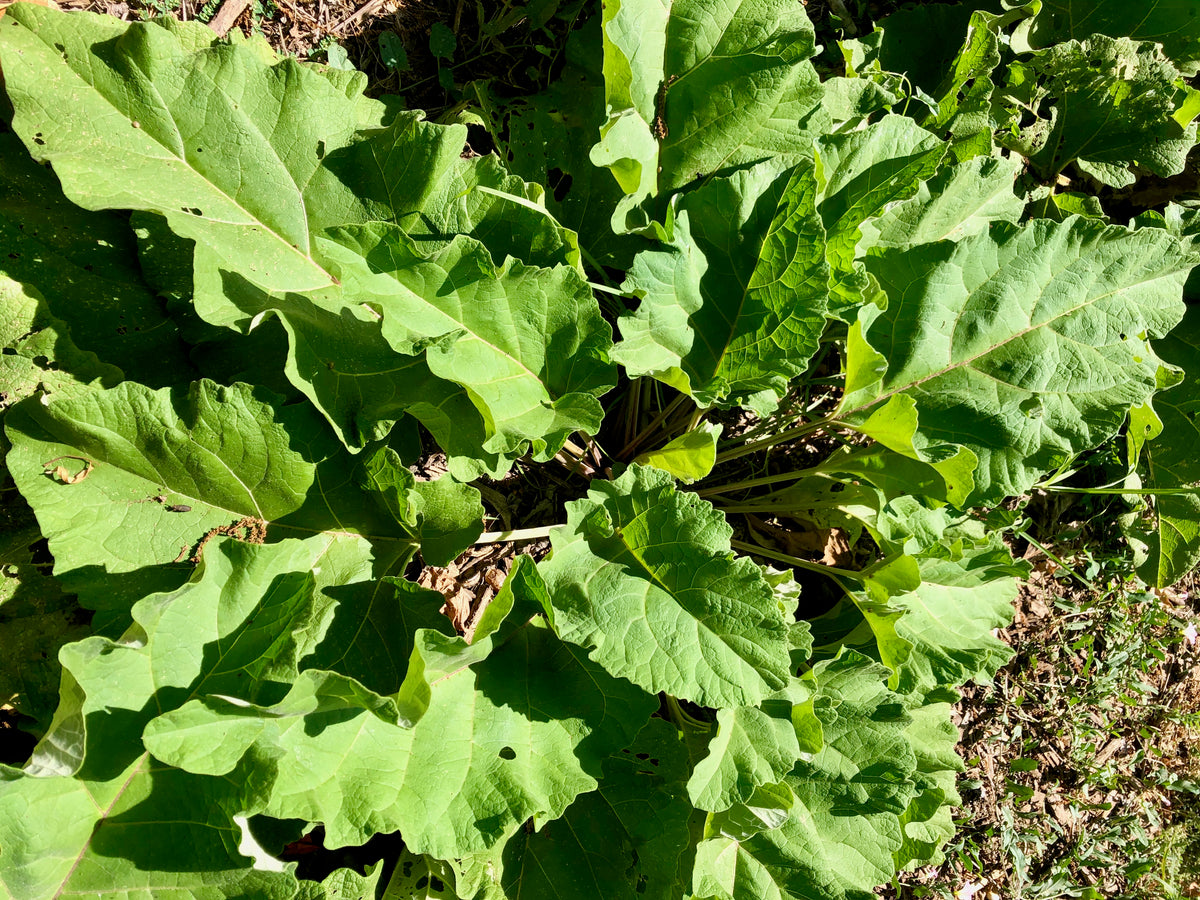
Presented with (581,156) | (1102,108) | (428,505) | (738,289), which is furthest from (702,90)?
(1102,108)

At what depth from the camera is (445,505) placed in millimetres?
2018

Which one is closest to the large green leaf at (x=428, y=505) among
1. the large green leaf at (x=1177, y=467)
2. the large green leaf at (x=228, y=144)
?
the large green leaf at (x=228, y=144)

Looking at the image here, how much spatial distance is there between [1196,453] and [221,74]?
3.17 m

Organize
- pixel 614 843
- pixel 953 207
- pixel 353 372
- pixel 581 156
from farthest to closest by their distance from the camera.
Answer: pixel 581 156
pixel 953 207
pixel 614 843
pixel 353 372

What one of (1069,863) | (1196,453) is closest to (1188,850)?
(1069,863)

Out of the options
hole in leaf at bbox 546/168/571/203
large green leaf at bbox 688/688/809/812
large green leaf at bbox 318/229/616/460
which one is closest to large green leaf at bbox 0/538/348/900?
large green leaf at bbox 318/229/616/460

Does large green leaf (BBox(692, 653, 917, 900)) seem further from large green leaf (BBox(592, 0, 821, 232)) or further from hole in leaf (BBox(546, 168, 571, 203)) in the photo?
hole in leaf (BBox(546, 168, 571, 203))

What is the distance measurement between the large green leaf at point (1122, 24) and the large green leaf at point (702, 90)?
4.19 ft

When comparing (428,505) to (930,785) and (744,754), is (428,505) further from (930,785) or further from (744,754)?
(930,785)

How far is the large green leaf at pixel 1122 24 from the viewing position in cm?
295

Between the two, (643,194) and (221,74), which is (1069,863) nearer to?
(643,194)

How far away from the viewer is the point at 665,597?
1900 mm

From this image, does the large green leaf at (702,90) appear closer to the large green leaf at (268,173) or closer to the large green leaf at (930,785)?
the large green leaf at (268,173)

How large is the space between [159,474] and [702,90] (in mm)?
1605
